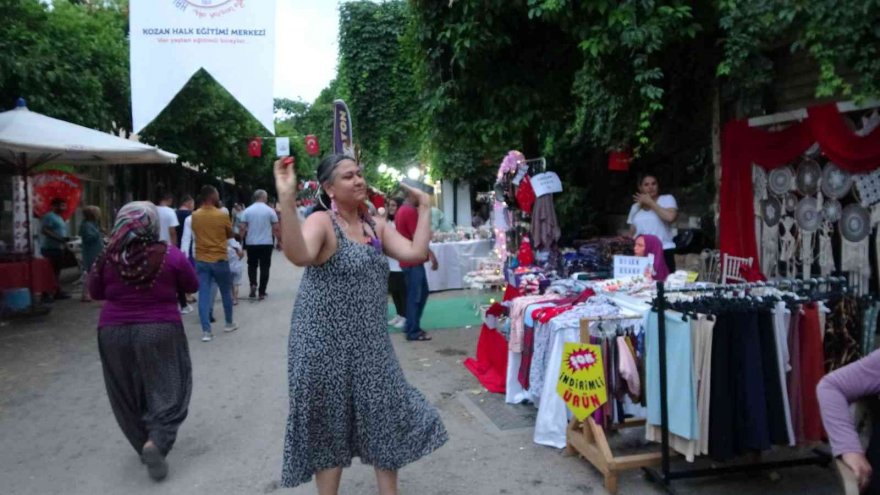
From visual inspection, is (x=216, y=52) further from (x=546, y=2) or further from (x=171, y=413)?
(x=546, y=2)

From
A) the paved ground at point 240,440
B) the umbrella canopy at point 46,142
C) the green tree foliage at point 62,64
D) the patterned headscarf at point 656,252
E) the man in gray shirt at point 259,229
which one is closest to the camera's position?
the paved ground at point 240,440

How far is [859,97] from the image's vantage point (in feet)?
15.9

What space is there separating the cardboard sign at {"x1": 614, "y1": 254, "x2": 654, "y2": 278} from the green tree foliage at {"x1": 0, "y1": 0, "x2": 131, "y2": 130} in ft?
25.3

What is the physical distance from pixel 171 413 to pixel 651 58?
5.59 metres

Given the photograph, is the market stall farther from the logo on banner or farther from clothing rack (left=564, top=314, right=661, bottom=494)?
the logo on banner

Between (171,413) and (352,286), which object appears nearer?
(352,286)

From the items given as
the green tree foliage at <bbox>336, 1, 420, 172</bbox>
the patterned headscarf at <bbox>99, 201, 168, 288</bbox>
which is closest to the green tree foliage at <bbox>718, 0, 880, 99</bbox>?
the patterned headscarf at <bbox>99, 201, 168, 288</bbox>

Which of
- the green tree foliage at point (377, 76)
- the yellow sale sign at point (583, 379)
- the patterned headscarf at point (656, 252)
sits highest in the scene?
the green tree foliage at point (377, 76)

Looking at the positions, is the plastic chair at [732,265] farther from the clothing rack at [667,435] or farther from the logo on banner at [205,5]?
the logo on banner at [205,5]

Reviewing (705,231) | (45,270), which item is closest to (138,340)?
(705,231)

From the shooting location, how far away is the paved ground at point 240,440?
13.3 ft

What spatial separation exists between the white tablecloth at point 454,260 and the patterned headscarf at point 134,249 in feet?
26.4

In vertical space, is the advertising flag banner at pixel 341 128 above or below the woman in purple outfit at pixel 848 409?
above

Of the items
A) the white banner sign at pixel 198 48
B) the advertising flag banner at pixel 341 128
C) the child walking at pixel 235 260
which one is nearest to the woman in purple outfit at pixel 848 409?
the white banner sign at pixel 198 48
